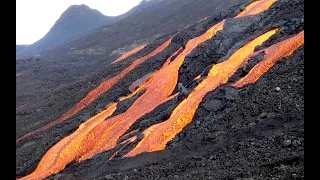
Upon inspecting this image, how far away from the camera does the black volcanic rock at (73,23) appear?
4715 inches

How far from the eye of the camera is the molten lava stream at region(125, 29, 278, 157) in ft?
50.9

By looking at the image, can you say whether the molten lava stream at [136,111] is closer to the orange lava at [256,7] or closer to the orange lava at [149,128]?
the orange lava at [149,128]

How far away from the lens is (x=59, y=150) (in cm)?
2033

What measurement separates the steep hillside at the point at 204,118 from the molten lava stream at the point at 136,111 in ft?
0.27

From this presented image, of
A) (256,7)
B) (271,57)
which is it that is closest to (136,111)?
(271,57)

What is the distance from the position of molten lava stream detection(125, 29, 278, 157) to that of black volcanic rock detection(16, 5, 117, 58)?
10452cm

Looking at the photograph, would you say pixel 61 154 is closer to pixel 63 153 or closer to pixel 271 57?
pixel 63 153

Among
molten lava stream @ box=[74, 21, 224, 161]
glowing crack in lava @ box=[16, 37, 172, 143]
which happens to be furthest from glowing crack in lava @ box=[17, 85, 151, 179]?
glowing crack in lava @ box=[16, 37, 172, 143]

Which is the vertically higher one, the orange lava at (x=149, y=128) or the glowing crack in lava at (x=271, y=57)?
the glowing crack in lava at (x=271, y=57)

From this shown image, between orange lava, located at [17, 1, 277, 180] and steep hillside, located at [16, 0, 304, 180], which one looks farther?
orange lava, located at [17, 1, 277, 180]

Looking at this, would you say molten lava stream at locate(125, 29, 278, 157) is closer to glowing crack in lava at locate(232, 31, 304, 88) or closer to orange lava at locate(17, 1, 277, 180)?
orange lava at locate(17, 1, 277, 180)

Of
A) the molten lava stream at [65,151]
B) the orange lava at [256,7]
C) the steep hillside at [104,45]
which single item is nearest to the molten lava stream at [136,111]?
the molten lava stream at [65,151]

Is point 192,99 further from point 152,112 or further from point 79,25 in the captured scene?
point 79,25
